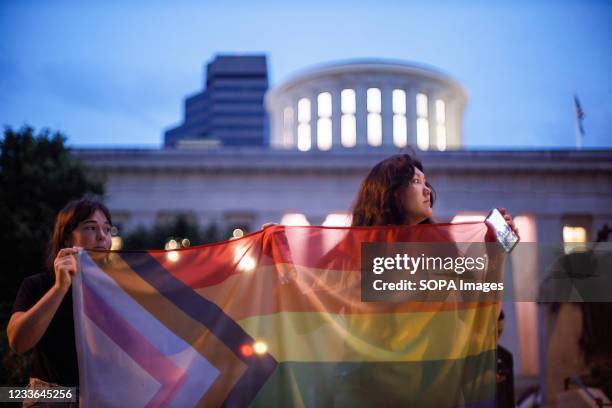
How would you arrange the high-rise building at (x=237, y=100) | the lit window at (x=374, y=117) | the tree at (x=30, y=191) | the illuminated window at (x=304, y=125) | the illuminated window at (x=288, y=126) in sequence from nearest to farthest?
the tree at (x=30, y=191) < the lit window at (x=374, y=117) < the illuminated window at (x=304, y=125) < the illuminated window at (x=288, y=126) < the high-rise building at (x=237, y=100)

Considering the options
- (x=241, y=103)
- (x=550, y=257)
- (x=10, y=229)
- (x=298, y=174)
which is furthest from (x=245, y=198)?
(x=241, y=103)

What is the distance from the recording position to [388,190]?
15.0ft

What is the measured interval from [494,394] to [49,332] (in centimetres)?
305

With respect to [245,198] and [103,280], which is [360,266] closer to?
[103,280]

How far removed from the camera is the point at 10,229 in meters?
18.0

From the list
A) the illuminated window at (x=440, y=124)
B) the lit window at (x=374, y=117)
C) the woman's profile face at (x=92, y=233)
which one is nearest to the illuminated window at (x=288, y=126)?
the lit window at (x=374, y=117)

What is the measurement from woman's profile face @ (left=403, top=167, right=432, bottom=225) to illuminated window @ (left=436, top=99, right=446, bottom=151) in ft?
148

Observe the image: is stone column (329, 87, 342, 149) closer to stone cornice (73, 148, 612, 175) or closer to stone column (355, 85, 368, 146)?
stone column (355, 85, 368, 146)

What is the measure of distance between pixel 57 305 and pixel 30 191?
16807mm

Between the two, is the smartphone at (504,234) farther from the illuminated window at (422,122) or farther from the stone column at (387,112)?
the illuminated window at (422,122)

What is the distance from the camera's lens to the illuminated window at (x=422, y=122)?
48.0 meters

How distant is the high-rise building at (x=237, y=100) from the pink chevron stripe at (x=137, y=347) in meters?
135

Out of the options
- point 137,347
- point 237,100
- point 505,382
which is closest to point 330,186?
point 505,382

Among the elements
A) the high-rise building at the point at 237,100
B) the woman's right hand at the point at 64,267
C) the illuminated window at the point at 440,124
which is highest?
the high-rise building at the point at 237,100
